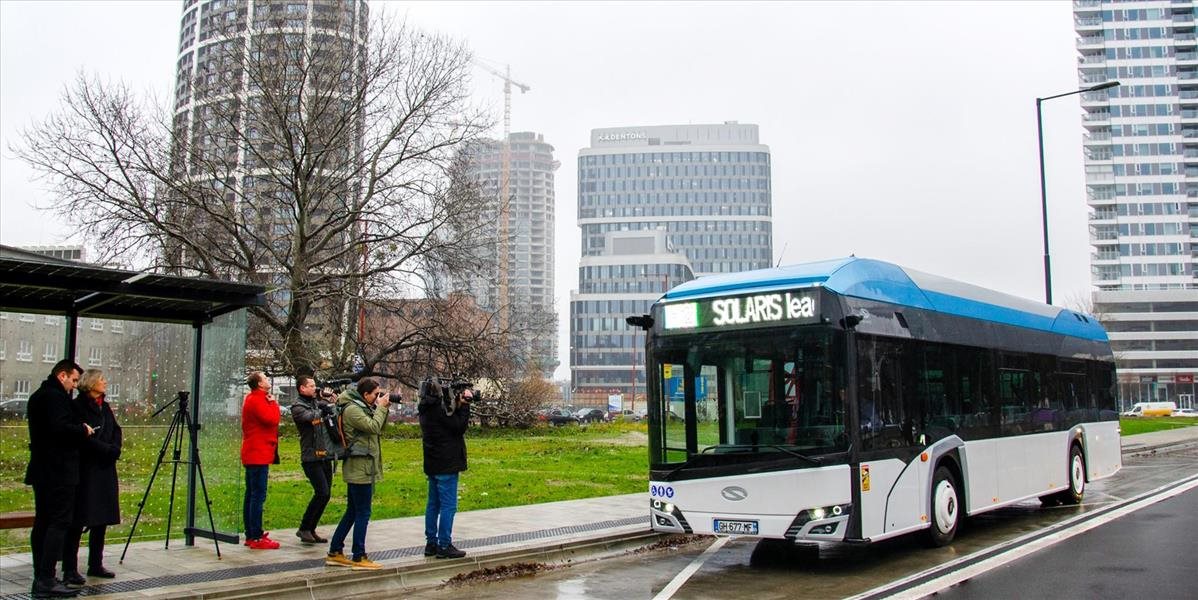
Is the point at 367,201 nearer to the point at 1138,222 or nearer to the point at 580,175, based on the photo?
the point at 1138,222

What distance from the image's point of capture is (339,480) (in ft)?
58.1

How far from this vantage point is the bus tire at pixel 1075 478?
1449 cm

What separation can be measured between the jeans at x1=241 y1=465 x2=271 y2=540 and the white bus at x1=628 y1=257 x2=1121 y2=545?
14.2 feet

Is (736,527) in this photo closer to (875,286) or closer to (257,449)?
(875,286)

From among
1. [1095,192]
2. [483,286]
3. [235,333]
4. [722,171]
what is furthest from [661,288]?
[235,333]

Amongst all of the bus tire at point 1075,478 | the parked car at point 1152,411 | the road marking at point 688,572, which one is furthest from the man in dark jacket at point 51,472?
the parked car at point 1152,411

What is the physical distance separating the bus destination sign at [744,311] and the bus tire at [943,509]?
2796 mm

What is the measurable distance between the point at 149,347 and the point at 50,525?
3266 millimetres

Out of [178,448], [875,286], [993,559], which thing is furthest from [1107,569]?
[178,448]

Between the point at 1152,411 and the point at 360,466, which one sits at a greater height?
the point at 360,466

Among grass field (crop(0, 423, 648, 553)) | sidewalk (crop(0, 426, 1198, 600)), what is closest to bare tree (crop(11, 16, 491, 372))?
grass field (crop(0, 423, 648, 553))

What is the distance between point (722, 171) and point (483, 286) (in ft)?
476

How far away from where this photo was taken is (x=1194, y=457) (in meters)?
26.5

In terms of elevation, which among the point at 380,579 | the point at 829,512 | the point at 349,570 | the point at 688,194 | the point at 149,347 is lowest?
the point at 380,579
